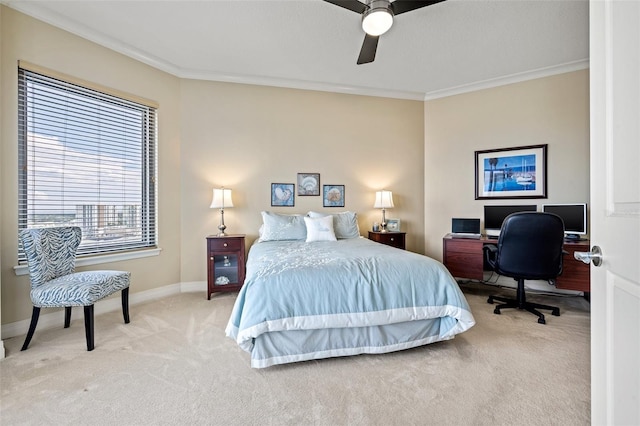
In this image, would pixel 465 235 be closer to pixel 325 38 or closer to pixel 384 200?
pixel 384 200

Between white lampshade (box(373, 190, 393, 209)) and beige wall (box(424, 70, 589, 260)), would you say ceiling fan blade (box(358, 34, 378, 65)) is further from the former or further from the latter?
beige wall (box(424, 70, 589, 260))

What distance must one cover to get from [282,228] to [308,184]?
0.95 metres

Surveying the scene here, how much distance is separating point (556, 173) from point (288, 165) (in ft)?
11.7

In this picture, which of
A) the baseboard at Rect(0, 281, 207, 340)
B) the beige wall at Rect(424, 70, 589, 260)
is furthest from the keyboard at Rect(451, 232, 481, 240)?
the baseboard at Rect(0, 281, 207, 340)

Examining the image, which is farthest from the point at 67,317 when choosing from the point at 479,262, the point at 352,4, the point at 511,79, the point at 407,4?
the point at 511,79

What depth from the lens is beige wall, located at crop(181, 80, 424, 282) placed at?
380 cm

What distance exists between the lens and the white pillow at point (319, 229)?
3.44 metres

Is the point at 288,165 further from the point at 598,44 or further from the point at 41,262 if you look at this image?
the point at 598,44

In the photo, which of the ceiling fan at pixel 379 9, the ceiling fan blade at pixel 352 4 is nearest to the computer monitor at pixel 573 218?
the ceiling fan at pixel 379 9

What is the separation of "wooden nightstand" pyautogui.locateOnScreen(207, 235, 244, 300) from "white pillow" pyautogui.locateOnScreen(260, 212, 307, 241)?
0.34m

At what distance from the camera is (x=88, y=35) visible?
2.88 m

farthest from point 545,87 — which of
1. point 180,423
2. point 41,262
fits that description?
point 41,262

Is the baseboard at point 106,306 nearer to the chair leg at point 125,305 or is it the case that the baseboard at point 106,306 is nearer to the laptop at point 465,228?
the chair leg at point 125,305

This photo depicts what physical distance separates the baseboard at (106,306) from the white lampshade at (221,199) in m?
1.10
